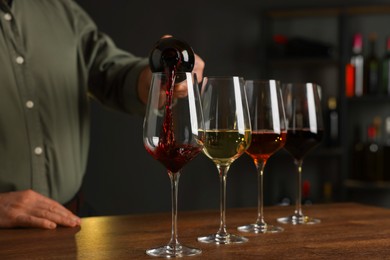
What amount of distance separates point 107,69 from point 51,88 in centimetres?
20

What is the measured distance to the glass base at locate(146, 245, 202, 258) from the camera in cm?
105

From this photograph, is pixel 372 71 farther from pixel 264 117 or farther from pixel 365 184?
pixel 264 117

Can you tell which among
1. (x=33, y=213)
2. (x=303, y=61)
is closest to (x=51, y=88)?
(x=33, y=213)

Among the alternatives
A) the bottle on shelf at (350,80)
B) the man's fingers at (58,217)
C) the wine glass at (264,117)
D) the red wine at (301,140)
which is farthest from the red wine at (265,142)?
the bottle on shelf at (350,80)

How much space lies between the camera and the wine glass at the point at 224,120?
115 centimetres

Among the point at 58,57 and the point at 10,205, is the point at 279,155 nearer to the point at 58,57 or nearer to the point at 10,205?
the point at 58,57

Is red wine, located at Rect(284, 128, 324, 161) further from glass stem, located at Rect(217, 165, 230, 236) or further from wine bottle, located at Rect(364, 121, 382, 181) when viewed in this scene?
wine bottle, located at Rect(364, 121, 382, 181)

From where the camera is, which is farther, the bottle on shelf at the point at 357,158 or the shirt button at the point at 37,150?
the bottle on shelf at the point at 357,158

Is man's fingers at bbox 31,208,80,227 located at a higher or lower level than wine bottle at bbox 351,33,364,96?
lower

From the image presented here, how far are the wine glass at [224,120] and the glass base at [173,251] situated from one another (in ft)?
0.32

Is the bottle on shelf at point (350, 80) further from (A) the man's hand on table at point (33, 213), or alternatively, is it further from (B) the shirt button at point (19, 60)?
(A) the man's hand on table at point (33, 213)

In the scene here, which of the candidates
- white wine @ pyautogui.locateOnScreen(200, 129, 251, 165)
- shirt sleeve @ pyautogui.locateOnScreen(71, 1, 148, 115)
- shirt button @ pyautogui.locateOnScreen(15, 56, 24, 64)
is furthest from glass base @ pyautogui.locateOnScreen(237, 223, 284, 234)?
shirt button @ pyautogui.locateOnScreen(15, 56, 24, 64)

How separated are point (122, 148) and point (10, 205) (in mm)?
2922

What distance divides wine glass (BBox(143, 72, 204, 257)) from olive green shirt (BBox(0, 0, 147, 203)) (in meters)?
1.01
